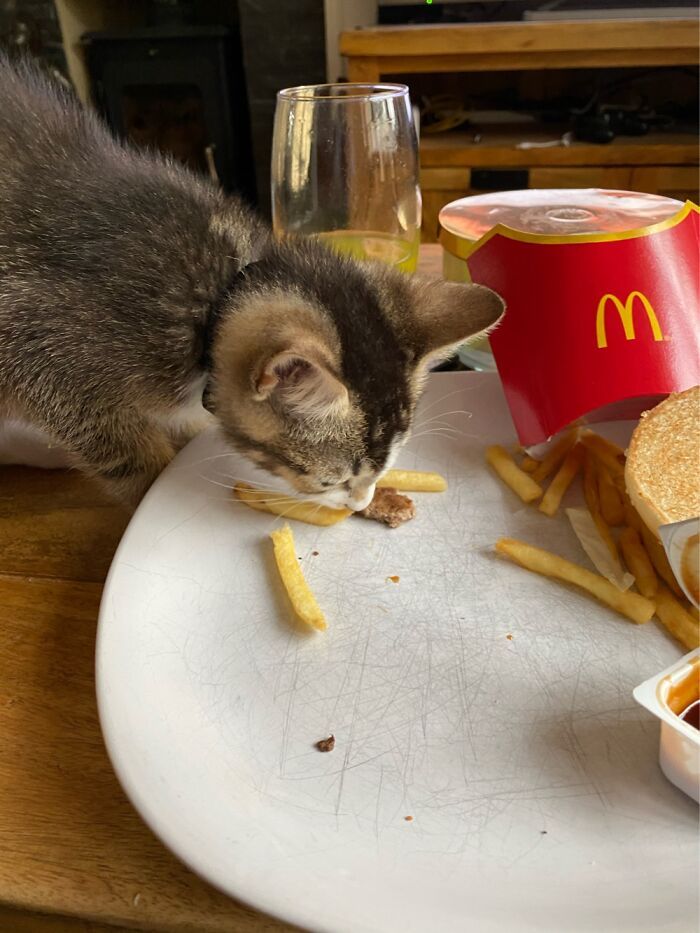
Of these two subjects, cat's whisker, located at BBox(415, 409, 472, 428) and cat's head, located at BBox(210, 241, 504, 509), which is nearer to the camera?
cat's head, located at BBox(210, 241, 504, 509)

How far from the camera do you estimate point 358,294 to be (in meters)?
1.00

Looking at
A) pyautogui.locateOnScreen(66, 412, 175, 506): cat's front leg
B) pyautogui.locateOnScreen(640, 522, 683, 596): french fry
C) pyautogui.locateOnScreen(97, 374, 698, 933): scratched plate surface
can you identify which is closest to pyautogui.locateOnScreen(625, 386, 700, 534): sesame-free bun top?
pyautogui.locateOnScreen(640, 522, 683, 596): french fry

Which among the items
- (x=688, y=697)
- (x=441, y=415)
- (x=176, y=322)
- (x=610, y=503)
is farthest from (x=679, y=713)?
(x=176, y=322)

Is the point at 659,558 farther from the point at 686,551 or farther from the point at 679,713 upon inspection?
the point at 679,713

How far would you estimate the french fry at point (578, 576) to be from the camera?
0.87 meters

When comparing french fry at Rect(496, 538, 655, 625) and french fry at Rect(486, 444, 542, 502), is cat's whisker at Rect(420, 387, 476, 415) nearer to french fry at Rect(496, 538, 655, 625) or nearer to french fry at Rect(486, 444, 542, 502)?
french fry at Rect(486, 444, 542, 502)

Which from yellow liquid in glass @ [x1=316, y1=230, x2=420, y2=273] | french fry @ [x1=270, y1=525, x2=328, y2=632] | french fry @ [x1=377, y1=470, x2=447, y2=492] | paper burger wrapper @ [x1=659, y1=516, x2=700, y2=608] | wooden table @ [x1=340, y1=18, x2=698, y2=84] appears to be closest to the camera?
paper burger wrapper @ [x1=659, y1=516, x2=700, y2=608]

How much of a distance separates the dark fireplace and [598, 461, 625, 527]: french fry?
266 centimetres

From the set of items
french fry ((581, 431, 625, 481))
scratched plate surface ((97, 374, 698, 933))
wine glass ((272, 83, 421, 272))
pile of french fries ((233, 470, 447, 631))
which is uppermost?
wine glass ((272, 83, 421, 272))

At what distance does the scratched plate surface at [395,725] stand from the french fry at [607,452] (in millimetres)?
108

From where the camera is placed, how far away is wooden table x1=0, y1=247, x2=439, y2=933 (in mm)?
616

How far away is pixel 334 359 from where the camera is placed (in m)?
0.87

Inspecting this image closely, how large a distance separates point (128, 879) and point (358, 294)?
0.71 meters

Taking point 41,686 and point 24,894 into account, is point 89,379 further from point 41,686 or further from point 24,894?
point 24,894
